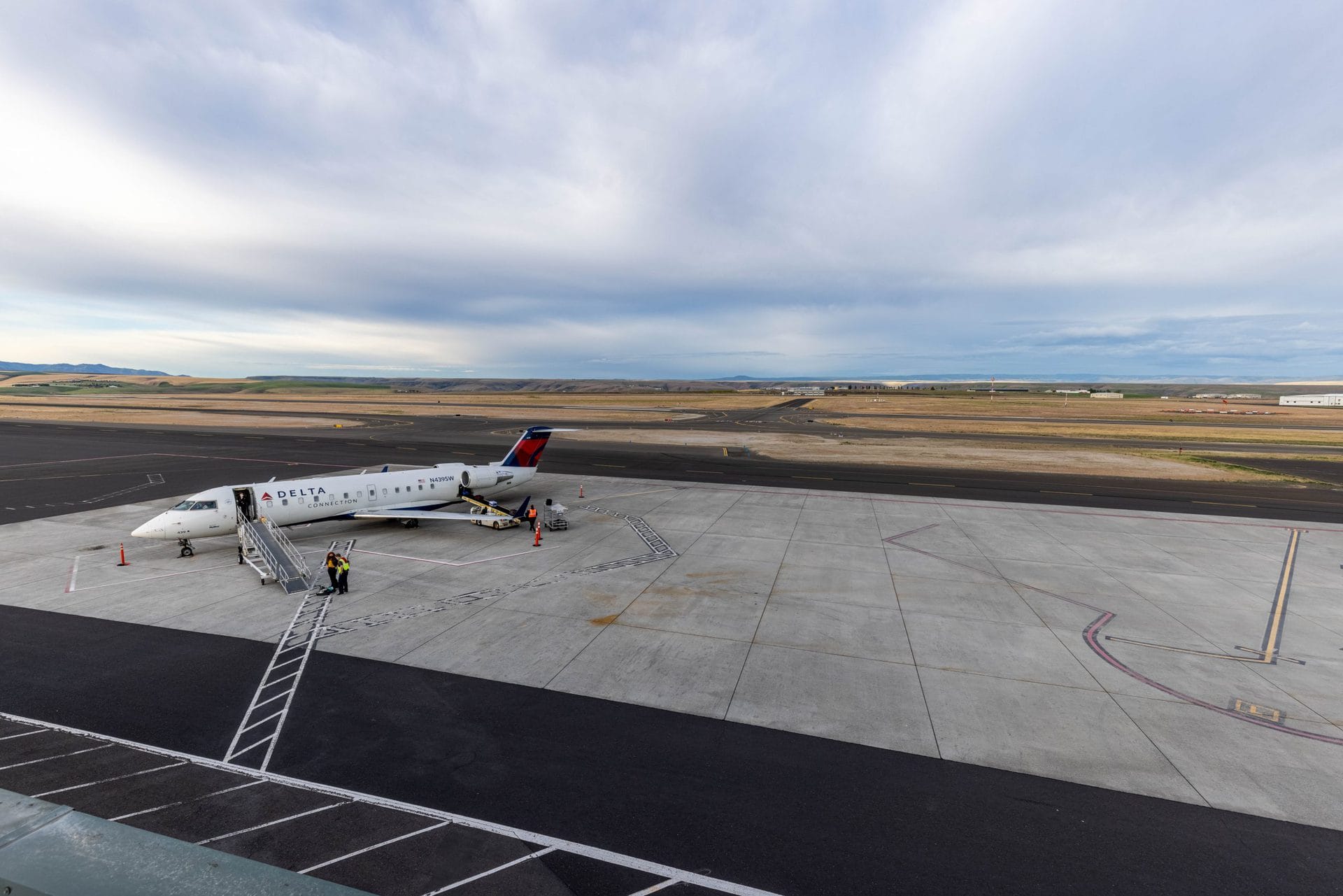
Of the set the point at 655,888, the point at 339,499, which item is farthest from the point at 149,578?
the point at 655,888

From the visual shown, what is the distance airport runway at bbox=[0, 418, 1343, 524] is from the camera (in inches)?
1528

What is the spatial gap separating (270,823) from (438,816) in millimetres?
3162

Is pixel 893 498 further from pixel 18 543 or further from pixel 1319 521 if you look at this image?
pixel 18 543

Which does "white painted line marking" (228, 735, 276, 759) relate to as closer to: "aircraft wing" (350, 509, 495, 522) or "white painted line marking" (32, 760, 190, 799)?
"white painted line marking" (32, 760, 190, 799)

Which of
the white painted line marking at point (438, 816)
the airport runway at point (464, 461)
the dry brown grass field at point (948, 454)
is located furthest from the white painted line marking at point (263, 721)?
the dry brown grass field at point (948, 454)

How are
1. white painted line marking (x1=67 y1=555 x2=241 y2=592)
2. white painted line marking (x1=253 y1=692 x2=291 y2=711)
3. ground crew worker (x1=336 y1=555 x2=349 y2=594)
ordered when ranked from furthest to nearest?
white painted line marking (x1=67 y1=555 x2=241 y2=592), ground crew worker (x1=336 y1=555 x2=349 y2=594), white painted line marking (x1=253 y1=692 x2=291 y2=711)

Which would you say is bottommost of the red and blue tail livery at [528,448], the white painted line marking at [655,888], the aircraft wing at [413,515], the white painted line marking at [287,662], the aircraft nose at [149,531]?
the white painted line marking at [655,888]

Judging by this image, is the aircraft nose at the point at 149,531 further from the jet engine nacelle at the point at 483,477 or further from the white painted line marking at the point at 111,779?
the white painted line marking at the point at 111,779

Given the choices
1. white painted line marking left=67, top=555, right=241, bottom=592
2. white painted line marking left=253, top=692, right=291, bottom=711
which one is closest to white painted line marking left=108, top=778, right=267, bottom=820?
white painted line marking left=253, top=692, right=291, bottom=711

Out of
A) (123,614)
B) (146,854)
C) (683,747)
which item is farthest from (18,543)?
(146,854)

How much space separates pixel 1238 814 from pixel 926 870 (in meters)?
7.08

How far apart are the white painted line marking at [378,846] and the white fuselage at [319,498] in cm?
2149

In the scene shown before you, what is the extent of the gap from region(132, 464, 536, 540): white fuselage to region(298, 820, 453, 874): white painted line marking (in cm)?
2149

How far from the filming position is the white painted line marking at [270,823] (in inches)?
416
